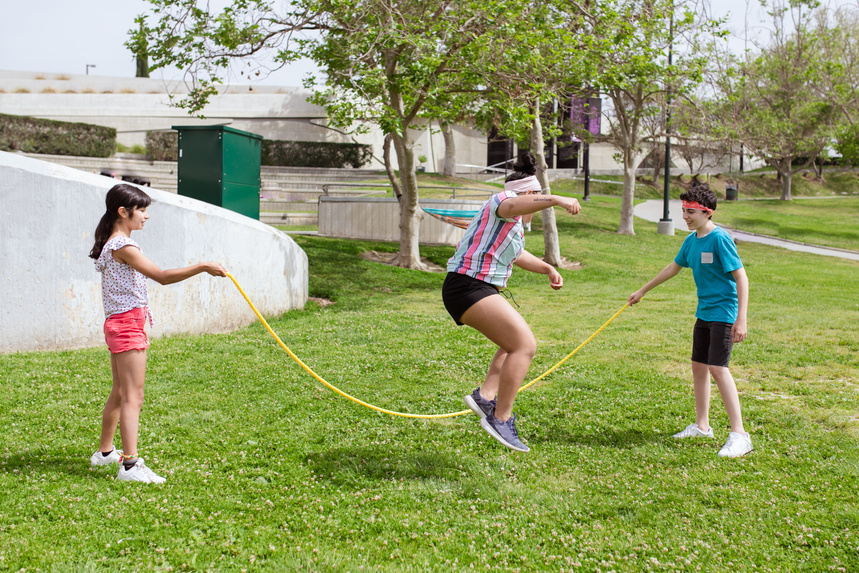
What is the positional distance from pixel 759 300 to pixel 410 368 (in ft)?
29.7

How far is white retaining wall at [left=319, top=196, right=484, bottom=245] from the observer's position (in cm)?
2103

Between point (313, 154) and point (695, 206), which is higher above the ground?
point (313, 154)

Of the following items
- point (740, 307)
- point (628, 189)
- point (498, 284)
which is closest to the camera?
point (498, 284)

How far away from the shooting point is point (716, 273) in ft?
16.7

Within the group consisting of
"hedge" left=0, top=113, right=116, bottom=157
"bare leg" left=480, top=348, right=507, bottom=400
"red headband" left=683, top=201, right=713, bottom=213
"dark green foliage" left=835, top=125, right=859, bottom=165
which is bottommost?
"bare leg" left=480, top=348, right=507, bottom=400

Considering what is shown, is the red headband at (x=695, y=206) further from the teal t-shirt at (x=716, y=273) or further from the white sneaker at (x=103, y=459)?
the white sneaker at (x=103, y=459)

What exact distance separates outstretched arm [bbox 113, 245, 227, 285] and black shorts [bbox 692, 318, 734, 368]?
3.31 meters

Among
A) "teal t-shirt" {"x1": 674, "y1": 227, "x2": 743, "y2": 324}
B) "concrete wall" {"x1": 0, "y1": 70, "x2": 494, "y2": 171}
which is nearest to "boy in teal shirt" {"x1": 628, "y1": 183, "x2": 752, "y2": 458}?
"teal t-shirt" {"x1": 674, "y1": 227, "x2": 743, "y2": 324}

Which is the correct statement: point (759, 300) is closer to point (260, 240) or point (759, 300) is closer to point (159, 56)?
point (260, 240)

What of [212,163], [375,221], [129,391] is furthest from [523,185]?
[375,221]

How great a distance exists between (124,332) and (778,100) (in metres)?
47.0

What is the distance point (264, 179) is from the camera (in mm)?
29875

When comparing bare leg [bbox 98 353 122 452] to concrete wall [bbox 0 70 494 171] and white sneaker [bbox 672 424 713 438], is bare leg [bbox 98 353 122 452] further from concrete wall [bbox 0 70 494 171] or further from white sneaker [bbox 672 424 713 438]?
concrete wall [bbox 0 70 494 171]

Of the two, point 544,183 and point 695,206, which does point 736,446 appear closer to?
point 695,206
